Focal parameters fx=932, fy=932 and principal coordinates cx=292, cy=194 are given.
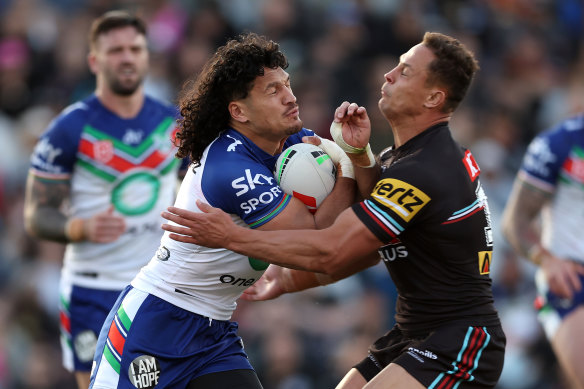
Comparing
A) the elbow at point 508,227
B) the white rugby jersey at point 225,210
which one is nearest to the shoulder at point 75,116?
the white rugby jersey at point 225,210

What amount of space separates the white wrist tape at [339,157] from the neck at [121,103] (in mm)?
2567

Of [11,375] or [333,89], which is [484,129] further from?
[11,375]

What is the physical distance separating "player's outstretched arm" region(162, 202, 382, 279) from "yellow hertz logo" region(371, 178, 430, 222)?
195mm

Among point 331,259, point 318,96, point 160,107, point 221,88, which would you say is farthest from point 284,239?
point 318,96

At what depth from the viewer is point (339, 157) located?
577 centimetres

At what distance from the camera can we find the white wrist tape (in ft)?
18.6

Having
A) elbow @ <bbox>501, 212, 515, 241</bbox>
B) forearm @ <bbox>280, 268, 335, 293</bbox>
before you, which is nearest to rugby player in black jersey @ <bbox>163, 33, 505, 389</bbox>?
forearm @ <bbox>280, 268, 335, 293</bbox>

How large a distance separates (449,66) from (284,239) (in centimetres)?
151

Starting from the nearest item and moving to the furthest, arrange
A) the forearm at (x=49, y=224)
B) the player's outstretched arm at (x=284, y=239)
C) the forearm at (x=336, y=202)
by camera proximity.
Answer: the player's outstretched arm at (x=284, y=239), the forearm at (x=336, y=202), the forearm at (x=49, y=224)

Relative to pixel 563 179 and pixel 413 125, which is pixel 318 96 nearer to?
pixel 563 179

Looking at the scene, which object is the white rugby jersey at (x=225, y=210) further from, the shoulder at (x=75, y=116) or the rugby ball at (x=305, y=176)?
the shoulder at (x=75, y=116)

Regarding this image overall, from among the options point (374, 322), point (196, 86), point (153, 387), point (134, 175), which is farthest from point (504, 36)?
point (153, 387)

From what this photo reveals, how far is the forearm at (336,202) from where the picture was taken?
548 cm

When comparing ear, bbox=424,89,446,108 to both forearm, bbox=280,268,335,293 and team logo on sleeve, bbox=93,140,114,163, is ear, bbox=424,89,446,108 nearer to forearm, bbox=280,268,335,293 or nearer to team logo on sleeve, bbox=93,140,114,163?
forearm, bbox=280,268,335,293
